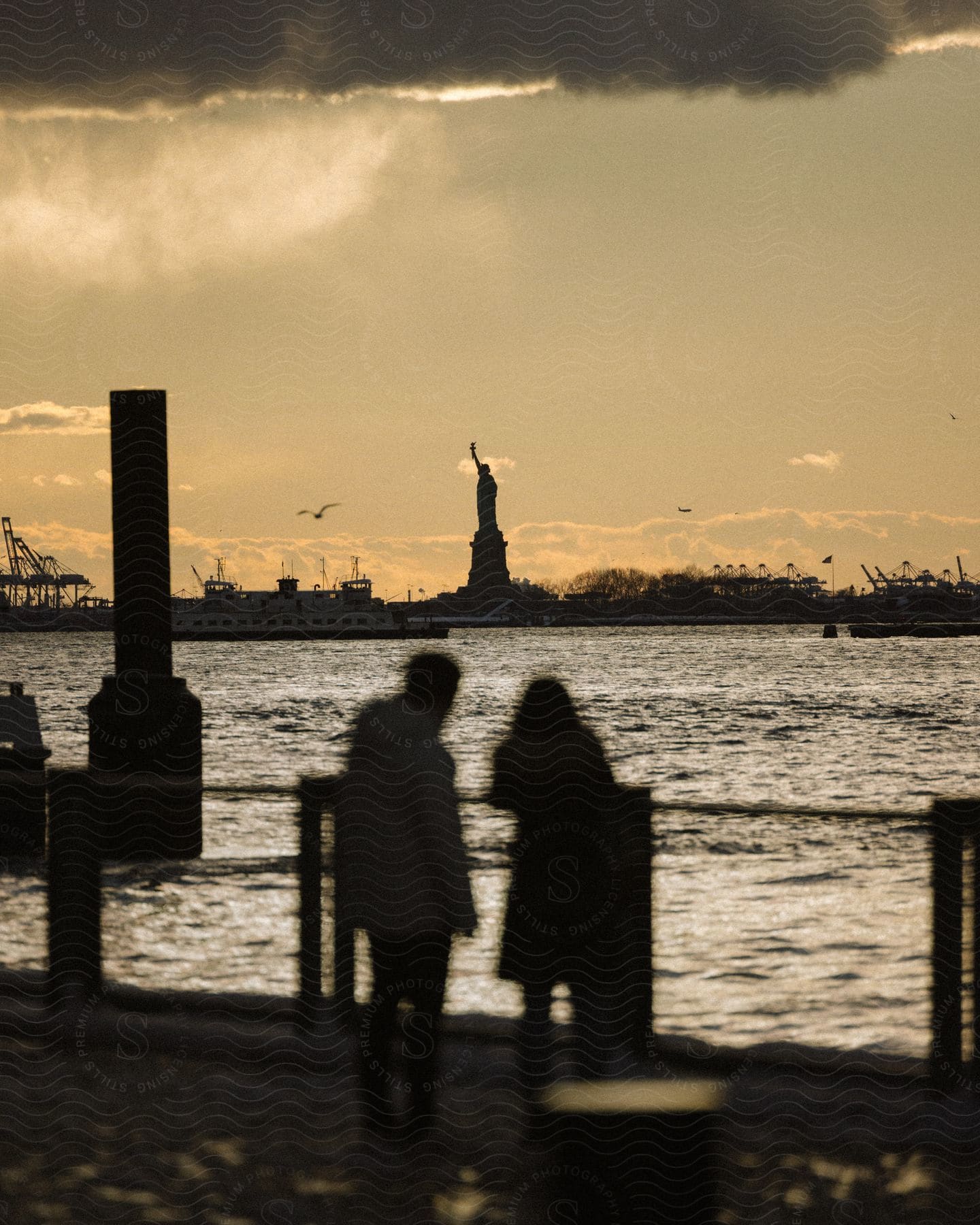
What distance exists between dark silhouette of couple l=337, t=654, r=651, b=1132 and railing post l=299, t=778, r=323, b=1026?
2.26 ft

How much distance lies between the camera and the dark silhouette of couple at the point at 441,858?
4637 mm

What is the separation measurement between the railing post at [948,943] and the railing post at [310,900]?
8.06 ft

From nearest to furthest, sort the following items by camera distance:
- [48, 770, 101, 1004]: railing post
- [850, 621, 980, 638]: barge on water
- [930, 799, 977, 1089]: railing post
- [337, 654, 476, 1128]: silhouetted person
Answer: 1. [337, 654, 476, 1128]: silhouetted person
2. [930, 799, 977, 1089]: railing post
3. [48, 770, 101, 1004]: railing post
4. [850, 621, 980, 638]: barge on water

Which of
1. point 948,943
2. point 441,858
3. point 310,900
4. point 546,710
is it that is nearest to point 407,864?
point 441,858

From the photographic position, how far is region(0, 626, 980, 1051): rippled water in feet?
23.0

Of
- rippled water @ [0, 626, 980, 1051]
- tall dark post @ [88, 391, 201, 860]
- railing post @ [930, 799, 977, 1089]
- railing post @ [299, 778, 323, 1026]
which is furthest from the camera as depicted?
tall dark post @ [88, 391, 201, 860]

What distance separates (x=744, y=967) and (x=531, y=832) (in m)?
4.06

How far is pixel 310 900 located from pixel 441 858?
4.08 feet

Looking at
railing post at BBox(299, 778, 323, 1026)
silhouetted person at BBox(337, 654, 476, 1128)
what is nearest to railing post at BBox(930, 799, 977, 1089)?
silhouetted person at BBox(337, 654, 476, 1128)

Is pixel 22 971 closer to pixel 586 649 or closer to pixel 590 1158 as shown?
pixel 590 1158

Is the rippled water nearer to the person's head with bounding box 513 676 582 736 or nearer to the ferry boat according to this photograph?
the person's head with bounding box 513 676 582 736

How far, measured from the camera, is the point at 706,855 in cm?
1230

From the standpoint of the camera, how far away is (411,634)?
176 m

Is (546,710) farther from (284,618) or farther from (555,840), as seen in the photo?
(284,618)
